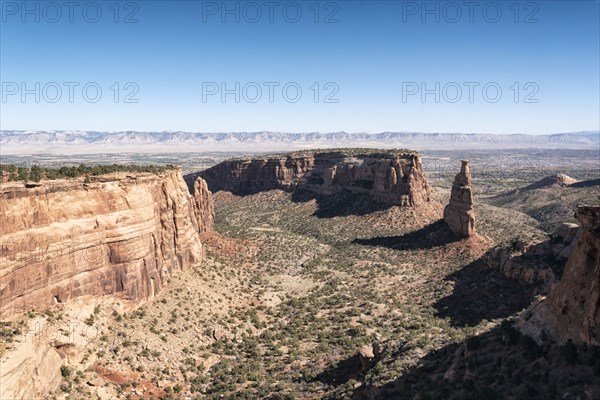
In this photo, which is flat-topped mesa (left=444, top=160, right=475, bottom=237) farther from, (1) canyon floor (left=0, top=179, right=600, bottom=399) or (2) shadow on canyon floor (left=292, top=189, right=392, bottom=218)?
(2) shadow on canyon floor (left=292, top=189, right=392, bottom=218)

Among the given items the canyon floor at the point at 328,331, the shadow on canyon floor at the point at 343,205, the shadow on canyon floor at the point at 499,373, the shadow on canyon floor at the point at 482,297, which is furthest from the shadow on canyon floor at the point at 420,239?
the shadow on canyon floor at the point at 499,373

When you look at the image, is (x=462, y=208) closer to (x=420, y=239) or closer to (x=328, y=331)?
(x=420, y=239)

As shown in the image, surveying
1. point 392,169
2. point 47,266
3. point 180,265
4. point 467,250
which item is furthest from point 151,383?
point 392,169

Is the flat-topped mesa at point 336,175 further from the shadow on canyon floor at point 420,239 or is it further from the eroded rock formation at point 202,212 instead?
the eroded rock formation at point 202,212

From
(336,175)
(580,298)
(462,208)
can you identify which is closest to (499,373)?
(580,298)

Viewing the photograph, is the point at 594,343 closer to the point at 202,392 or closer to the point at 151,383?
the point at 202,392

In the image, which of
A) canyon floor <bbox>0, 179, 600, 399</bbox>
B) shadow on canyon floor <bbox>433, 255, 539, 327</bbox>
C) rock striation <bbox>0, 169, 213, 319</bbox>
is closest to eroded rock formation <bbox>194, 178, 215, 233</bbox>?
canyon floor <bbox>0, 179, 600, 399</bbox>
